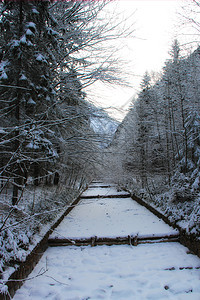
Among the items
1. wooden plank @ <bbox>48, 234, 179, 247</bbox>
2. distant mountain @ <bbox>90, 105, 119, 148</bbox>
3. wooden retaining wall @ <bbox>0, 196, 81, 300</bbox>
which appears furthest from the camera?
distant mountain @ <bbox>90, 105, 119, 148</bbox>

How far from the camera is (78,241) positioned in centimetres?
519

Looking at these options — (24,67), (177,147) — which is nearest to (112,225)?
(24,67)

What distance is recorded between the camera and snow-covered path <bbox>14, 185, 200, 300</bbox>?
3139 millimetres

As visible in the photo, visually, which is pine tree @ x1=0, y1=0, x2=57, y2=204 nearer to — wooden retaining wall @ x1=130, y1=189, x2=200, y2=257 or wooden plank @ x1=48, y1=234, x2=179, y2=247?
wooden plank @ x1=48, y1=234, x2=179, y2=247

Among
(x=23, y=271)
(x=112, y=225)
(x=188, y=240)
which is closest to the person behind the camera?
(x=23, y=271)

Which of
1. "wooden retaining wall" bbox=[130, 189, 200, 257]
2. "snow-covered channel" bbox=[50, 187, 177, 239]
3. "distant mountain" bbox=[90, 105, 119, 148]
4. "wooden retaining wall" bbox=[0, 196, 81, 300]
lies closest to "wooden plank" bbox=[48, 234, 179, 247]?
"snow-covered channel" bbox=[50, 187, 177, 239]

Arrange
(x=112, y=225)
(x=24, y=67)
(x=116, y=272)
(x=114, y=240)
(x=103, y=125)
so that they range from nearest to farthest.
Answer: (x=116, y=272), (x=114, y=240), (x=24, y=67), (x=112, y=225), (x=103, y=125)

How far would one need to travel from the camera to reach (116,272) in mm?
3787

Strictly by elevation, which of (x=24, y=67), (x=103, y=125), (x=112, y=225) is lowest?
(x=112, y=225)

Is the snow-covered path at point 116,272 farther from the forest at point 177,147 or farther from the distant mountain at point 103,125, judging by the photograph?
the distant mountain at point 103,125

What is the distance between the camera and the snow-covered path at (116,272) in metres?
3.14

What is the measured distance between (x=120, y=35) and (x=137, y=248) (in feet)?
22.9

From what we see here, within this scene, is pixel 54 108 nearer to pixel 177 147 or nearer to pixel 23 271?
pixel 23 271

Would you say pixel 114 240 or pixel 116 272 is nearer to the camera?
pixel 116 272
